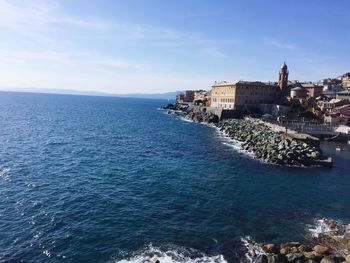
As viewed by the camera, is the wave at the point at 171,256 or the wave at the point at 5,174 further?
the wave at the point at 5,174

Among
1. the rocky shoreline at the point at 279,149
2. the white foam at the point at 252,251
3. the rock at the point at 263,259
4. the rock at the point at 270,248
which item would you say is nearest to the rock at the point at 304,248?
the rock at the point at 270,248

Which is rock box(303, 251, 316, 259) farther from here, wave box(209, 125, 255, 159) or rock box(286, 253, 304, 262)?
wave box(209, 125, 255, 159)

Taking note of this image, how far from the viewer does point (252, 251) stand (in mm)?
22766

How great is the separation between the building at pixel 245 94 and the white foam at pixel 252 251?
92166mm

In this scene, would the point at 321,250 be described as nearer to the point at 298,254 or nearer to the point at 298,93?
the point at 298,254

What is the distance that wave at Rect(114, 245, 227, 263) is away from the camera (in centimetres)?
2128

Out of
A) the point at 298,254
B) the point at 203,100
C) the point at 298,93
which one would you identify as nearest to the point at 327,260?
the point at 298,254

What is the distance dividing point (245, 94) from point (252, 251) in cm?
9694

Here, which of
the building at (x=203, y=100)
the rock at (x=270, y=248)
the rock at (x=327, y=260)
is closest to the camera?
the rock at (x=327, y=260)

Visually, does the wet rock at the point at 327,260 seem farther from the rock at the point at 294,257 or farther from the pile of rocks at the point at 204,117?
the pile of rocks at the point at 204,117

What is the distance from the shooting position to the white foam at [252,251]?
21761 mm

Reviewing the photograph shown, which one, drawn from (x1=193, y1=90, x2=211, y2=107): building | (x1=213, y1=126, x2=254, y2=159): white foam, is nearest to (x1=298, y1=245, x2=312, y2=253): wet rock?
(x1=213, y1=126, x2=254, y2=159): white foam

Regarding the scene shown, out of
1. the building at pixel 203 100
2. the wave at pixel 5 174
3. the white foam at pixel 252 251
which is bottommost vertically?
the white foam at pixel 252 251

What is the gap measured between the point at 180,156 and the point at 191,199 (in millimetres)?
21840
